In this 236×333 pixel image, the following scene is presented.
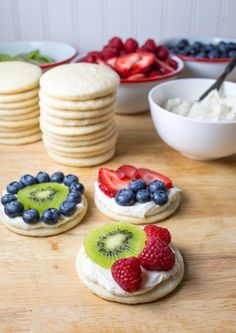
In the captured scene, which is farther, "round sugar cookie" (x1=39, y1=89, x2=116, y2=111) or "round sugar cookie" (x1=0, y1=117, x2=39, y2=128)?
"round sugar cookie" (x1=0, y1=117, x2=39, y2=128)

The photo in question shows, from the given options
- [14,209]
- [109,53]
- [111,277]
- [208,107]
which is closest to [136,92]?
[109,53]

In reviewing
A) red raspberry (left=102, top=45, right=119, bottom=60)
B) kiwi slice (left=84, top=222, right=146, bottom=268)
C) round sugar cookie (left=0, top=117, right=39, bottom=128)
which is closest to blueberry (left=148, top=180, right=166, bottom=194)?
kiwi slice (left=84, top=222, right=146, bottom=268)

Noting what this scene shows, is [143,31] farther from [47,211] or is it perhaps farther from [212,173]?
[47,211]

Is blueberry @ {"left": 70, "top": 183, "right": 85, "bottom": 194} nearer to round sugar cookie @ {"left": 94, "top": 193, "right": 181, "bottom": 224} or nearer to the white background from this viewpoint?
round sugar cookie @ {"left": 94, "top": 193, "right": 181, "bottom": 224}

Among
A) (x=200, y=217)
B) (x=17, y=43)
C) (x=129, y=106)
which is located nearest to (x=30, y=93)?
(x=129, y=106)

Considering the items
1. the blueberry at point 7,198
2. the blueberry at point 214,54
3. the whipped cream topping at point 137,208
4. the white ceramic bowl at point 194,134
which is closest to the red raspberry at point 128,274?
the whipped cream topping at point 137,208

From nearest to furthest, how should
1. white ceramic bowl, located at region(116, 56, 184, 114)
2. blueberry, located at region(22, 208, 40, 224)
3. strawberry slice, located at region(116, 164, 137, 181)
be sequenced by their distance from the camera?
1. blueberry, located at region(22, 208, 40, 224)
2. strawberry slice, located at region(116, 164, 137, 181)
3. white ceramic bowl, located at region(116, 56, 184, 114)

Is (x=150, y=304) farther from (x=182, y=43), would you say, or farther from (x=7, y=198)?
(x=182, y=43)
